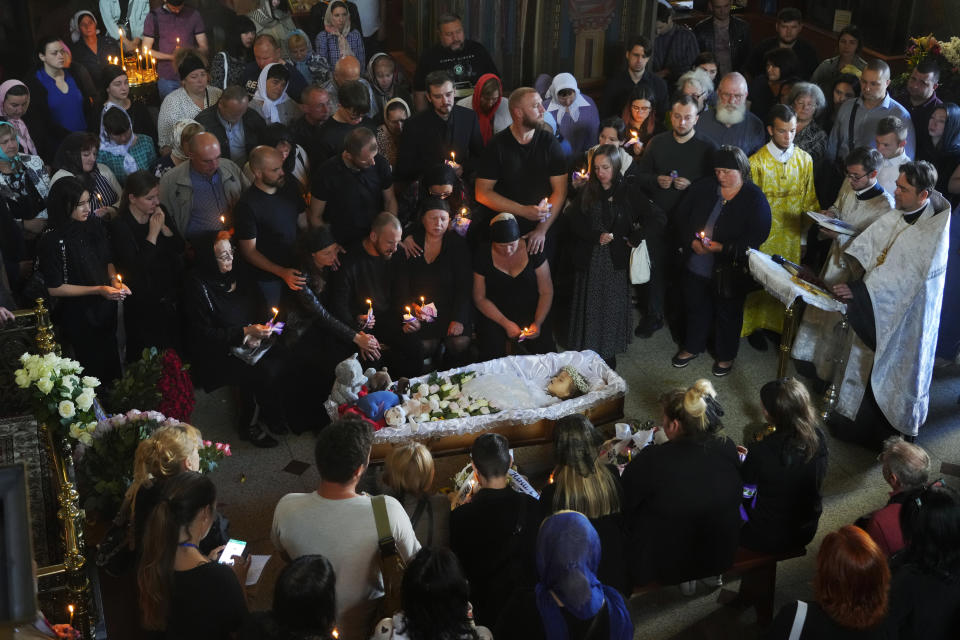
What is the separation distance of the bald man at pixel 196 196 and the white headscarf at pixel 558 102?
288 centimetres

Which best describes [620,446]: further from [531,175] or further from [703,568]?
[531,175]

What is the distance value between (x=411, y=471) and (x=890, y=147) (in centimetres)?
480

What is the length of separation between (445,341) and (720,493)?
2.79 m

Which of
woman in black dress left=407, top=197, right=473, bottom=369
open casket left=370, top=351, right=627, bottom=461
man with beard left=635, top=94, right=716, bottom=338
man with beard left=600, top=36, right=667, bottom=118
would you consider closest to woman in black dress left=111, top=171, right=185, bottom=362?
woman in black dress left=407, top=197, right=473, bottom=369

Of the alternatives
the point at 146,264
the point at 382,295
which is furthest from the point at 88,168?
the point at 382,295

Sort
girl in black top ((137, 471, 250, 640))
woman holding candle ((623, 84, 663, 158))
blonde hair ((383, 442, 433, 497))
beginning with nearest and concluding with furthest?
girl in black top ((137, 471, 250, 640))
blonde hair ((383, 442, 433, 497))
woman holding candle ((623, 84, 663, 158))

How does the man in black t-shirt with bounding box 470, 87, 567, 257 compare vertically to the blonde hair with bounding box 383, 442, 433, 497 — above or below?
above

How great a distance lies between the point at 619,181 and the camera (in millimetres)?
7023

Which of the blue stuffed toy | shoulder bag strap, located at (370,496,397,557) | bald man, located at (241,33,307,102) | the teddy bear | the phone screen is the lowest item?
the blue stuffed toy

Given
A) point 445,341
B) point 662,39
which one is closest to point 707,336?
point 445,341

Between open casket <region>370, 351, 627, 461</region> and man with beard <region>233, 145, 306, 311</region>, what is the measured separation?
120 cm

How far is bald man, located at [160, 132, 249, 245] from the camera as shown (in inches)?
277

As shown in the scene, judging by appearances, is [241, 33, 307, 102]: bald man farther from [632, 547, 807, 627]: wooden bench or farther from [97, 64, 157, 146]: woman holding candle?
[632, 547, 807, 627]: wooden bench

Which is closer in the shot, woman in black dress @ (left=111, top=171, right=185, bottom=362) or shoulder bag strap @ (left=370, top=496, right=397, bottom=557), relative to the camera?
shoulder bag strap @ (left=370, top=496, right=397, bottom=557)
